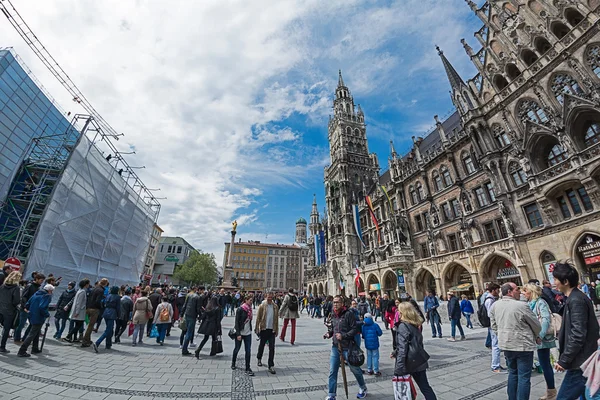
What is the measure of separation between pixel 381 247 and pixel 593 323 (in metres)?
32.2

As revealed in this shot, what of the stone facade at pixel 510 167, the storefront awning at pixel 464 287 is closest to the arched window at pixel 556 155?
the stone facade at pixel 510 167

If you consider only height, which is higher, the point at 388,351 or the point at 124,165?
the point at 124,165

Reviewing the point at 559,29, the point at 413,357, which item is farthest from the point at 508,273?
the point at 413,357

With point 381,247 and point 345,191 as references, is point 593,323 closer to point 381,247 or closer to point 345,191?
point 381,247

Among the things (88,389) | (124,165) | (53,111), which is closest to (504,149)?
(88,389)

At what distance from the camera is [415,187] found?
30562 mm

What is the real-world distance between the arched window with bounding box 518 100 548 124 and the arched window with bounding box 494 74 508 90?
3.03m

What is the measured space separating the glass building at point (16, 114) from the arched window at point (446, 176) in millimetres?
37353

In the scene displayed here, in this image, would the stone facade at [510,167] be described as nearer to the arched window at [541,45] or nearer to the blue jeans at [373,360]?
the arched window at [541,45]

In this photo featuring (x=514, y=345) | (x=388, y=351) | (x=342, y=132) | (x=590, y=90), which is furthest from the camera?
(x=342, y=132)

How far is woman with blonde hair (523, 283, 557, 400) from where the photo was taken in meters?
3.99

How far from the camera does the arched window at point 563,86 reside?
53.8ft

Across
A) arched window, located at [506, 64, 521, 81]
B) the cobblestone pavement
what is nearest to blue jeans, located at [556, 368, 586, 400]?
the cobblestone pavement

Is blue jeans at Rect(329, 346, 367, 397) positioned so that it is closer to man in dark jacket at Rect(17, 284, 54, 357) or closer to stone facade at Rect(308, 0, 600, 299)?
man in dark jacket at Rect(17, 284, 54, 357)
